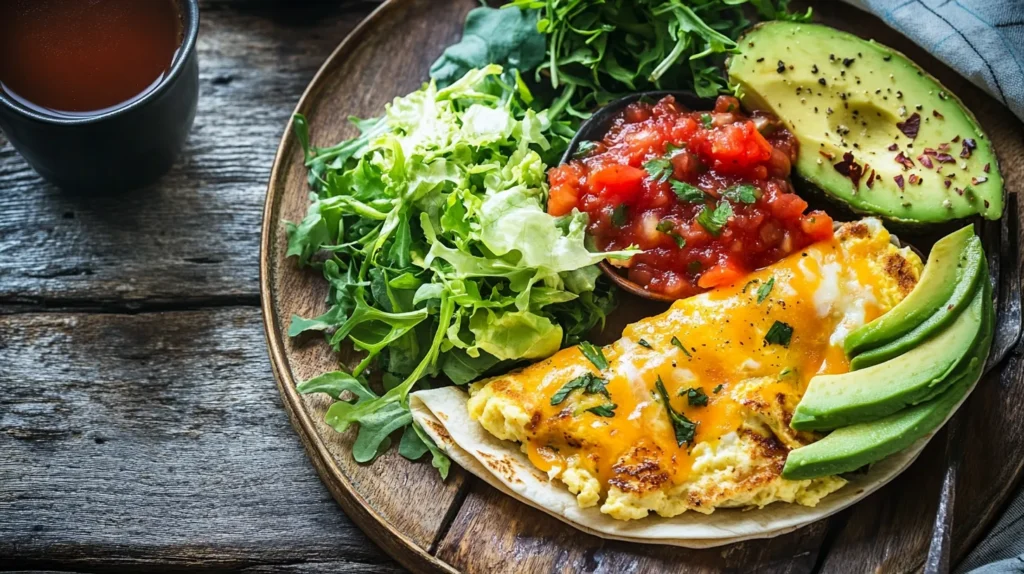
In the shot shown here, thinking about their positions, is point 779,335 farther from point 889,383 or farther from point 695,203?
point 695,203

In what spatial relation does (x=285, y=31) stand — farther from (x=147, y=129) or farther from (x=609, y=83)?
(x=609, y=83)

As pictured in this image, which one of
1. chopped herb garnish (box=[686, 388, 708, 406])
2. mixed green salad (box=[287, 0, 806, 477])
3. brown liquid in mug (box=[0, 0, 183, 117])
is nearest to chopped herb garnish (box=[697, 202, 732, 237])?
mixed green salad (box=[287, 0, 806, 477])

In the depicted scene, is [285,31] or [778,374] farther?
[285,31]

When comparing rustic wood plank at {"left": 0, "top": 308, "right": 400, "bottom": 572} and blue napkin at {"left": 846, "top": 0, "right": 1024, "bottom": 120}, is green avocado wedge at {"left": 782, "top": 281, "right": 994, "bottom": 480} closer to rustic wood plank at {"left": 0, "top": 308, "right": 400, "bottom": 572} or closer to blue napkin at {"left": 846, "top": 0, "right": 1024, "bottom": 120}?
blue napkin at {"left": 846, "top": 0, "right": 1024, "bottom": 120}

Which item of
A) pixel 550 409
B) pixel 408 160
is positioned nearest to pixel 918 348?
pixel 550 409

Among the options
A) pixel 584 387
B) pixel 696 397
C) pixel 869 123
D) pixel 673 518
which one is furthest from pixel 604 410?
pixel 869 123

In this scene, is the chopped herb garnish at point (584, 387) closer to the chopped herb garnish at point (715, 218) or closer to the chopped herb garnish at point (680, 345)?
the chopped herb garnish at point (680, 345)
